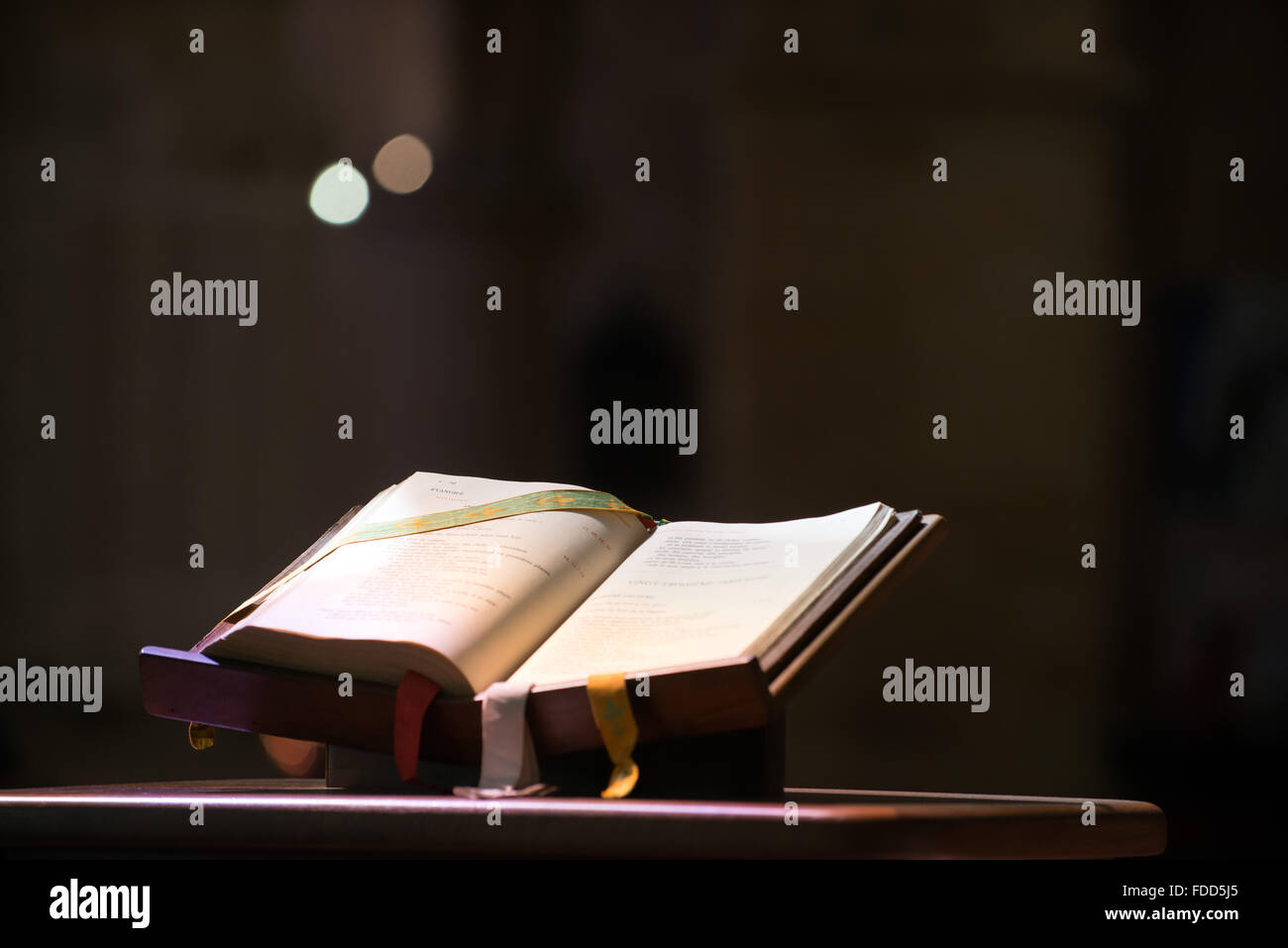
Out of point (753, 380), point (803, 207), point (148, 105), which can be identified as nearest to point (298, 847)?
point (753, 380)

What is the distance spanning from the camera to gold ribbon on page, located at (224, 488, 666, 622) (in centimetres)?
88

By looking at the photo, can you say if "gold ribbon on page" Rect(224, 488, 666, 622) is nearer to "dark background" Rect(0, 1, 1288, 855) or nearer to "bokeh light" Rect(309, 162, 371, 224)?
"dark background" Rect(0, 1, 1288, 855)

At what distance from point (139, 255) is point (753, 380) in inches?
40.3

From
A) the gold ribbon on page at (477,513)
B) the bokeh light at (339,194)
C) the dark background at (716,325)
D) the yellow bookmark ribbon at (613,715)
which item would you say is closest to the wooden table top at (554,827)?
the yellow bookmark ribbon at (613,715)

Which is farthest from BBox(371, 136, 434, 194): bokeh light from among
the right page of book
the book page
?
the right page of book

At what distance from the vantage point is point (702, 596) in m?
0.74

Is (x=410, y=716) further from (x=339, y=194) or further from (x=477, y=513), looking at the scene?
(x=339, y=194)

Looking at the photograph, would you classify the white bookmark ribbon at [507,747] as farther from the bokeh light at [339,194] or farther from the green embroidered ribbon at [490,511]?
the bokeh light at [339,194]

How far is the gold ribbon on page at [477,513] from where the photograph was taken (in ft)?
2.88

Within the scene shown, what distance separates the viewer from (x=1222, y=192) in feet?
6.13

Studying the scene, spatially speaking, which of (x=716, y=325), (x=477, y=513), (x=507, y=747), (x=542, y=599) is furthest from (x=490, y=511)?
(x=716, y=325)

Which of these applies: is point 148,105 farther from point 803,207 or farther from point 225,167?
point 803,207

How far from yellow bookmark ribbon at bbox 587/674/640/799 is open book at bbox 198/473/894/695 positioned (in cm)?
2

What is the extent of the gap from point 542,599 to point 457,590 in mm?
58
